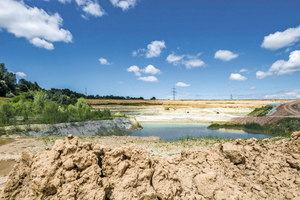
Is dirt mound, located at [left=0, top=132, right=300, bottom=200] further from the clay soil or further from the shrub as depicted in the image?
the shrub

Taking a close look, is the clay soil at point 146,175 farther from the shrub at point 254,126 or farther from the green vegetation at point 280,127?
the shrub at point 254,126

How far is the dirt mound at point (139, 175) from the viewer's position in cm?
263

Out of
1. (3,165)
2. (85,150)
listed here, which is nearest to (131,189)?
(85,150)

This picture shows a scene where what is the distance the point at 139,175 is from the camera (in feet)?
9.36

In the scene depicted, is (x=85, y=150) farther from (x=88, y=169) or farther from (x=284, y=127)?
(x=284, y=127)

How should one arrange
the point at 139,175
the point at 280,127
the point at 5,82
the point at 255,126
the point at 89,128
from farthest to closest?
the point at 5,82
the point at 255,126
the point at 280,127
the point at 89,128
the point at 139,175

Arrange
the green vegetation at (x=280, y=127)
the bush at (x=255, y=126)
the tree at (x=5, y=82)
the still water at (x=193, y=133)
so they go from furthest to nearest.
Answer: the tree at (x=5, y=82), the bush at (x=255, y=126), the still water at (x=193, y=133), the green vegetation at (x=280, y=127)

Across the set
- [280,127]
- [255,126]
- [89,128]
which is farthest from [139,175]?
[255,126]

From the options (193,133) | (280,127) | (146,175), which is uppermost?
(146,175)

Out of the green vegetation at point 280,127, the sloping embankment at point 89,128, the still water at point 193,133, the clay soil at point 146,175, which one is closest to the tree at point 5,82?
the sloping embankment at point 89,128

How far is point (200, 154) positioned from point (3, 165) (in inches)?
334

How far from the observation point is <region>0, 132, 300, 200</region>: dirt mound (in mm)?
2629

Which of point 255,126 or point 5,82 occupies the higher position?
point 5,82

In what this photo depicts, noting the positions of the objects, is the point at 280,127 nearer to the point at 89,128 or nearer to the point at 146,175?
the point at 146,175
